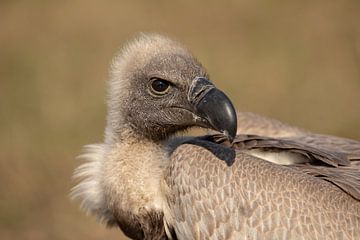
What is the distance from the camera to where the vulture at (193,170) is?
17.1 ft

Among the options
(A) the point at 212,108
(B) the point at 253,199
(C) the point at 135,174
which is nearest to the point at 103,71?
(C) the point at 135,174

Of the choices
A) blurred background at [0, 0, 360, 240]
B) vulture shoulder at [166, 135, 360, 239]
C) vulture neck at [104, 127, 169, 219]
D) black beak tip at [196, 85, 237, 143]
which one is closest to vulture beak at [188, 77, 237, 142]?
black beak tip at [196, 85, 237, 143]

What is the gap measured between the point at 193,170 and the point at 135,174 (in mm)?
494

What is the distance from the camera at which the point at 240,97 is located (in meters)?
12.3

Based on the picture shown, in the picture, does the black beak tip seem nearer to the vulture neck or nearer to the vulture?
the vulture

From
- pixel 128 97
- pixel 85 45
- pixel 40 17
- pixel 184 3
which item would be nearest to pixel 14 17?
pixel 40 17

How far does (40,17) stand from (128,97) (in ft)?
28.3

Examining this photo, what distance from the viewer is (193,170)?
533 centimetres

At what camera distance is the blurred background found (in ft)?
33.2

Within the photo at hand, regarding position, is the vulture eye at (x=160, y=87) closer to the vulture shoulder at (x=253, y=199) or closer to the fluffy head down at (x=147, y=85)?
the fluffy head down at (x=147, y=85)

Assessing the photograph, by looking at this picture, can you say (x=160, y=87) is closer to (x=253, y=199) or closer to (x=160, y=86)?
(x=160, y=86)

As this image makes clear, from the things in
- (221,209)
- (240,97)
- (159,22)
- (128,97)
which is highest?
(159,22)

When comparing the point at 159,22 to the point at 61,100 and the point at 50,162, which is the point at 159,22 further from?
the point at 50,162

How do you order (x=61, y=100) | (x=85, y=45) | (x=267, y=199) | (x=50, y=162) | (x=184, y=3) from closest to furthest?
1. (x=267, y=199)
2. (x=50, y=162)
3. (x=61, y=100)
4. (x=85, y=45)
5. (x=184, y=3)
